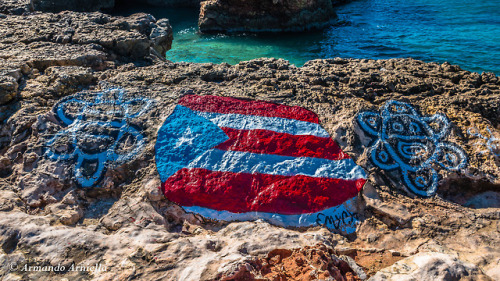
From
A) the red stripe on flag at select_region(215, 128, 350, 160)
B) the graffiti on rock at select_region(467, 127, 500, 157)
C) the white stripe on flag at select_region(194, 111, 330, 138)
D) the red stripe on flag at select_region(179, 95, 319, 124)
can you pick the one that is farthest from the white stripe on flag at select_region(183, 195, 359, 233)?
the graffiti on rock at select_region(467, 127, 500, 157)

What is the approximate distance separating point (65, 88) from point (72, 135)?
0.80 meters

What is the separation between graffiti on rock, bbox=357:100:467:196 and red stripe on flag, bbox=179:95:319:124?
56cm

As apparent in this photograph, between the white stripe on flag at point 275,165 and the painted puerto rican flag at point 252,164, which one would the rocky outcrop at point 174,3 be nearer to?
the painted puerto rican flag at point 252,164

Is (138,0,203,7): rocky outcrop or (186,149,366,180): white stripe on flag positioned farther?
(138,0,203,7): rocky outcrop

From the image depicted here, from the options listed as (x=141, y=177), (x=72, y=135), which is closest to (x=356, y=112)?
(x=141, y=177)

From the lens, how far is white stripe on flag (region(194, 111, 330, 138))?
3.00 m

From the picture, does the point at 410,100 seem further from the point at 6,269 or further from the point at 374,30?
the point at 374,30

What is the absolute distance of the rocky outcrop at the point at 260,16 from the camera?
35.8 ft

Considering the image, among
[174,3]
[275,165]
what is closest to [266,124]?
[275,165]

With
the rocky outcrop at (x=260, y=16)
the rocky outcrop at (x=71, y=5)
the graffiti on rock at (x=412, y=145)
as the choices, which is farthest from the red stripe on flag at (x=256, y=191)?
the rocky outcrop at (x=71, y=5)

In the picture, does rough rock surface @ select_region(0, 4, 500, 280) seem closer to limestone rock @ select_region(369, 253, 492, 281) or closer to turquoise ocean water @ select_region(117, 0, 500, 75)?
limestone rock @ select_region(369, 253, 492, 281)

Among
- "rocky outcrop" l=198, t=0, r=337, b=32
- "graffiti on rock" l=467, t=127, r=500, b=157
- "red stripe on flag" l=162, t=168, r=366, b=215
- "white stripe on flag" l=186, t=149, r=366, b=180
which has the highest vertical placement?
"rocky outcrop" l=198, t=0, r=337, b=32

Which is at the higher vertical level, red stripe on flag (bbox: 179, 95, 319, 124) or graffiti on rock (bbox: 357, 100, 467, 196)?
red stripe on flag (bbox: 179, 95, 319, 124)

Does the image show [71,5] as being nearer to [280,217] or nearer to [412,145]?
[280,217]
